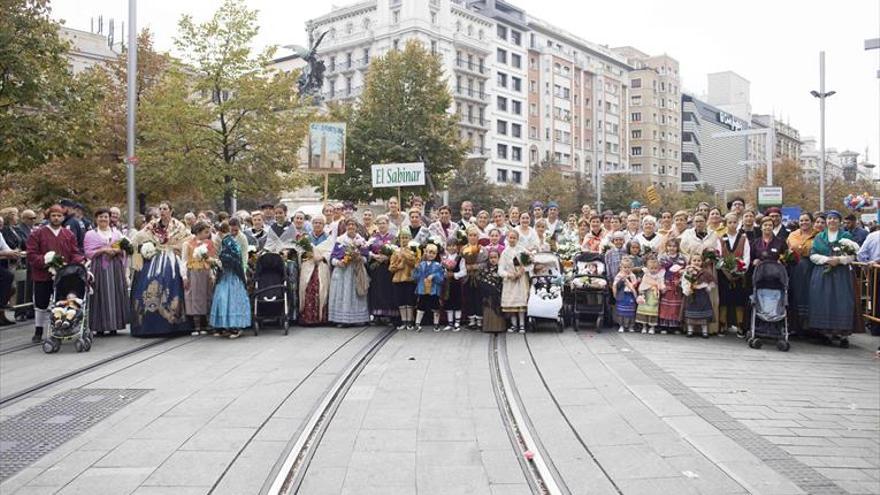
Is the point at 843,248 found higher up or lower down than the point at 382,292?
higher up

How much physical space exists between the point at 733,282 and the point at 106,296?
9613 millimetres

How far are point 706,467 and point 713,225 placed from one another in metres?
7.14

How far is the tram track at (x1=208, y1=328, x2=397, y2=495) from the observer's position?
513cm

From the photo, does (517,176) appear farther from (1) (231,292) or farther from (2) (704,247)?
(1) (231,292)

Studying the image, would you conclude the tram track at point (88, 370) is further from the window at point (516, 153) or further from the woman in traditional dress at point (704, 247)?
the window at point (516, 153)

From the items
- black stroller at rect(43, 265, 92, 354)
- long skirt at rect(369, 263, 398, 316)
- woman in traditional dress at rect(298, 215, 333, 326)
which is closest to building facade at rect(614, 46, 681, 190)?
long skirt at rect(369, 263, 398, 316)

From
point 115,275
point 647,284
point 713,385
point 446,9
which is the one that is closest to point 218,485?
point 713,385

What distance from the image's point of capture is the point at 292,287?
12477 mm

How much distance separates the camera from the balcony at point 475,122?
235 feet

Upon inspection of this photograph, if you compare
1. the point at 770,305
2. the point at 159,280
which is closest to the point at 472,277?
the point at 770,305

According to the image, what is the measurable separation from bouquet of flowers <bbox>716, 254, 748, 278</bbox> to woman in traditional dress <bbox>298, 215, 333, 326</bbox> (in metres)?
6.27

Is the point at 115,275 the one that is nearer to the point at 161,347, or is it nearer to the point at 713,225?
the point at 161,347

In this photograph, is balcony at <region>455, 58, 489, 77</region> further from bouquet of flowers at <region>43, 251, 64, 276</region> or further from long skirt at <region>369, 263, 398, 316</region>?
bouquet of flowers at <region>43, 251, 64, 276</region>

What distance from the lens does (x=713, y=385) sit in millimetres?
8086
